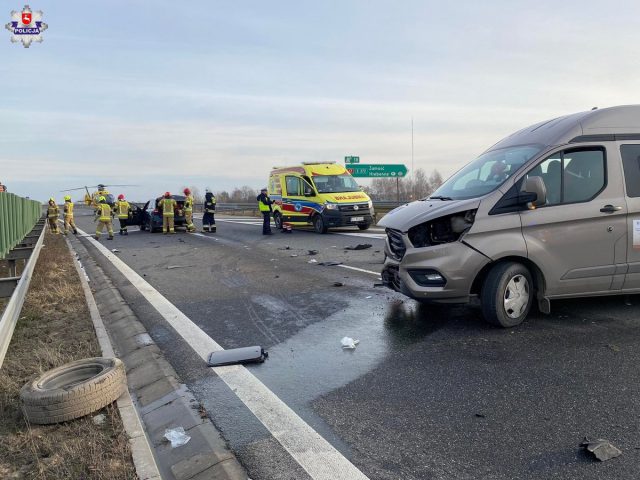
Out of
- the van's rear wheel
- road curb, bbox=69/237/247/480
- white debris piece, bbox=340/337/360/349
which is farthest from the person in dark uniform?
the van's rear wheel

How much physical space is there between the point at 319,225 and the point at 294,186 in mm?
2133

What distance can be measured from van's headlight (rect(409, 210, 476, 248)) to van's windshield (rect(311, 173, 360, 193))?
12.4 meters

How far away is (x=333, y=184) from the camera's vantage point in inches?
699

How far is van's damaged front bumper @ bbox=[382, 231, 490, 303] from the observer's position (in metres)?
4.89

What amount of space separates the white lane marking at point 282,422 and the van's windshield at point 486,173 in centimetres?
302

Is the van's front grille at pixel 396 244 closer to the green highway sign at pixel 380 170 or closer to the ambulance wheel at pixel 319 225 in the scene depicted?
the ambulance wheel at pixel 319 225

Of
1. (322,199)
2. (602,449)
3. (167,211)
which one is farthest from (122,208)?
(602,449)

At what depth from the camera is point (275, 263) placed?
10.7 m

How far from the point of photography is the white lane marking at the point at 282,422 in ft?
8.72

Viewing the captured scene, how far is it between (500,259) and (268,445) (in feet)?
10.3

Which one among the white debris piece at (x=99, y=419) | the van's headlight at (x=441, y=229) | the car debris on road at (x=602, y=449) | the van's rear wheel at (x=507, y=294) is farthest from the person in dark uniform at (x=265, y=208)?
the car debris on road at (x=602, y=449)

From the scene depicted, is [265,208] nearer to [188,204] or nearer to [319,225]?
[319,225]

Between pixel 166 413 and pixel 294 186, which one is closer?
pixel 166 413

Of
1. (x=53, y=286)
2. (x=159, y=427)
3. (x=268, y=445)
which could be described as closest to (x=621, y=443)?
(x=268, y=445)
